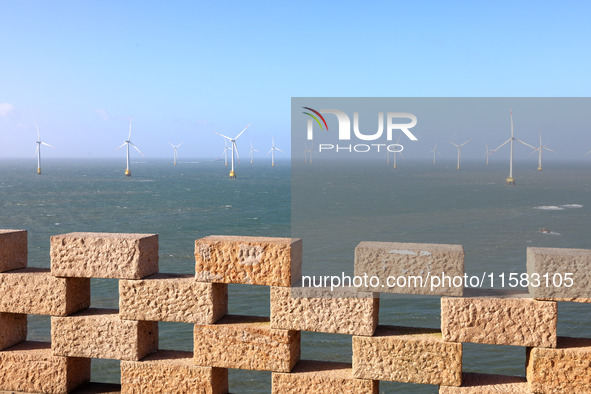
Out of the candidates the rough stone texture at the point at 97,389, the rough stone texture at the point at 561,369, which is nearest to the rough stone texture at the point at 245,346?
the rough stone texture at the point at 97,389

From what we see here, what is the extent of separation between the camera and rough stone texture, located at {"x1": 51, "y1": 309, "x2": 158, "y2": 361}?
480 centimetres

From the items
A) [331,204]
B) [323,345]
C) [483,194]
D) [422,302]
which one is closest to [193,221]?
[331,204]

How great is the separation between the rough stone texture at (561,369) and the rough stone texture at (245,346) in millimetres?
1694

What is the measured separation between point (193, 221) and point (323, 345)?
157ft

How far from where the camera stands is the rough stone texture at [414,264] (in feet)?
13.7

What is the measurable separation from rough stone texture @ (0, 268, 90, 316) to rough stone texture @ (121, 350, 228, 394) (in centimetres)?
68

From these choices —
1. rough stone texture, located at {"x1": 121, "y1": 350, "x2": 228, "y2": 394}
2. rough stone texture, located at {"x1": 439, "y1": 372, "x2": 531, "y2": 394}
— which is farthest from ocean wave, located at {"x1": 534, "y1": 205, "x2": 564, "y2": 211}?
rough stone texture, located at {"x1": 121, "y1": 350, "x2": 228, "y2": 394}

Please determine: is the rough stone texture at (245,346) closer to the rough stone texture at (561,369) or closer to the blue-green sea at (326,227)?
the rough stone texture at (561,369)

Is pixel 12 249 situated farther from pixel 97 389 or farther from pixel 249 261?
pixel 249 261

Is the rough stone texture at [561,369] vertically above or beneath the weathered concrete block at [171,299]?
beneath

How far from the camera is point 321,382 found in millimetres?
4535

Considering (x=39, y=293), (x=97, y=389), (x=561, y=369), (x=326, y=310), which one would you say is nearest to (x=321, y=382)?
(x=326, y=310)

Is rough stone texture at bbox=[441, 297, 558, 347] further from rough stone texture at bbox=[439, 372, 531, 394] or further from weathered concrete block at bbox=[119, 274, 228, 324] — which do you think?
weathered concrete block at bbox=[119, 274, 228, 324]

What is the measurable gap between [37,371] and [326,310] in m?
2.50
